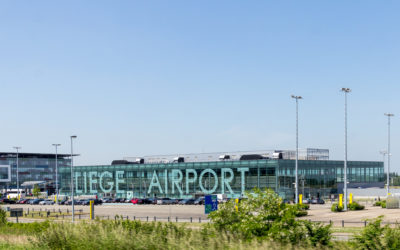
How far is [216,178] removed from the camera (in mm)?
100250

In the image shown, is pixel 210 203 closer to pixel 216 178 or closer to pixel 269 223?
pixel 269 223

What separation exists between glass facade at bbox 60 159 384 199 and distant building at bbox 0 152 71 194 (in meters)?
61.5

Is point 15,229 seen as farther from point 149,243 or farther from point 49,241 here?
point 149,243

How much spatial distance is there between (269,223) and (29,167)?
17588cm

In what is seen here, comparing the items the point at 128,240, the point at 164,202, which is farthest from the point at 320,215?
the point at 128,240

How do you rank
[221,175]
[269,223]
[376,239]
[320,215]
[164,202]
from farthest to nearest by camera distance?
[221,175], [164,202], [320,215], [269,223], [376,239]

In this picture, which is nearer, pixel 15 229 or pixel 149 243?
pixel 149 243

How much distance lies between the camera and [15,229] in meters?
36.5

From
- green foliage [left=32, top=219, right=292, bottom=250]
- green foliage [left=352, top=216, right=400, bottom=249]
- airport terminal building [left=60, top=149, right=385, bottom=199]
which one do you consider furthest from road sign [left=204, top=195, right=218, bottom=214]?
airport terminal building [left=60, top=149, right=385, bottom=199]

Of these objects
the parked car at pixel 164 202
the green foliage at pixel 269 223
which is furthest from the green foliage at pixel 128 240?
the parked car at pixel 164 202

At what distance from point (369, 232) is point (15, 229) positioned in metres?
27.3

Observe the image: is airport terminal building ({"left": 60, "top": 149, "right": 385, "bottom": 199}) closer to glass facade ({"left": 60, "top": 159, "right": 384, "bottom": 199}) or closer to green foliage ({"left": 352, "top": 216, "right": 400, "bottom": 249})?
glass facade ({"left": 60, "top": 159, "right": 384, "bottom": 199})

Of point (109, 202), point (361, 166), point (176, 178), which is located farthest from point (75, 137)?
point (361, 166)

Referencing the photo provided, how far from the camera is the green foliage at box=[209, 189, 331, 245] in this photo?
69.0 feet
